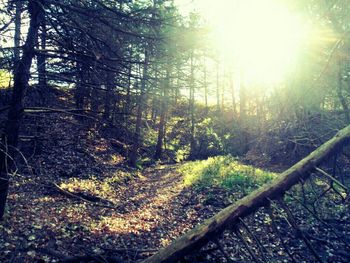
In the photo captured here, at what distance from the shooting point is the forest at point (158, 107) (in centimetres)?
424

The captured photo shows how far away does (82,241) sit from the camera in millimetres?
6023

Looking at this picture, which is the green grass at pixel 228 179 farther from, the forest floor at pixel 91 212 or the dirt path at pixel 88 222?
the dirt path at pixel 88 222

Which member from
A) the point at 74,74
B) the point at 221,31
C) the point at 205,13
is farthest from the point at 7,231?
the point at 205,13

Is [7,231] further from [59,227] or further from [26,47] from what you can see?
[26,47]

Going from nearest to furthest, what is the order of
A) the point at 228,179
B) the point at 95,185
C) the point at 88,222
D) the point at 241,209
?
the point at 241,209 < the point at 88,222 < the point at 228,179 < the point at 95,185

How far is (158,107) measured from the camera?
5141 millimetres

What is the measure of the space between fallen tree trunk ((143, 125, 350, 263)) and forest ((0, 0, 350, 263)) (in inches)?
0.6

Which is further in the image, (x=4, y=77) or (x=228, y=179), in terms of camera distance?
(x=228, y=179)

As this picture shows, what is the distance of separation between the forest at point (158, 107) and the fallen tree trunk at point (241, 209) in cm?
1

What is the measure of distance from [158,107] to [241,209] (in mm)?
2357

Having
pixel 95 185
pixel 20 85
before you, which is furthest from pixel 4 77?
pixel 95 185

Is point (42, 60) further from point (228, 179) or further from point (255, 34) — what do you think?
point (228, 179)

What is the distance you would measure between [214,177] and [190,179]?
1003 mm

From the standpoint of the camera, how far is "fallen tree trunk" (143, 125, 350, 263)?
3.46m
